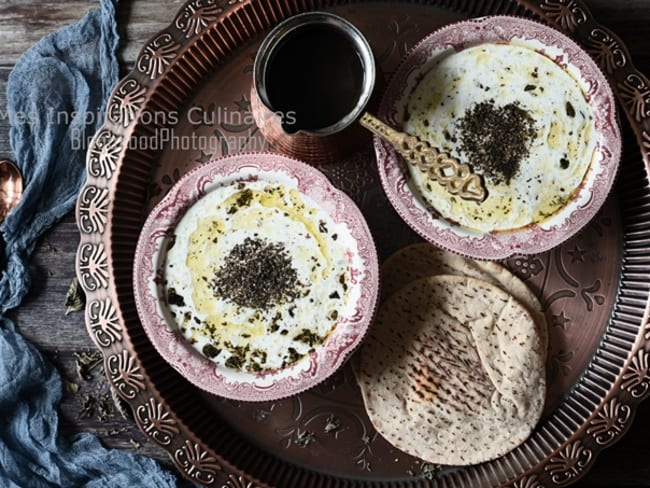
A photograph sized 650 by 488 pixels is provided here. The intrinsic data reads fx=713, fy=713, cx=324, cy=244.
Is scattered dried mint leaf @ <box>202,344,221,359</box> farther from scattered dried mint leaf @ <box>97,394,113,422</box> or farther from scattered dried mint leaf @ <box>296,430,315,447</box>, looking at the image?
scattered dried mint leaf @ <box>97,394,113,422</box>

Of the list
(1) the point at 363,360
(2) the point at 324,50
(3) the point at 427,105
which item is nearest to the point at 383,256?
(1) the point at 363,360

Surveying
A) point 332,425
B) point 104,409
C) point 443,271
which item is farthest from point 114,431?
point 443,271

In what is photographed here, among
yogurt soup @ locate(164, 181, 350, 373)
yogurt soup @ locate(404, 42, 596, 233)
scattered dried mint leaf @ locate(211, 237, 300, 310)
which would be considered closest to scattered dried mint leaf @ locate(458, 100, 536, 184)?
yogurt soup @ locate(404, 42, 596, 233)

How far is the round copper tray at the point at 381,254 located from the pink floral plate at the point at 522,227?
0.15m

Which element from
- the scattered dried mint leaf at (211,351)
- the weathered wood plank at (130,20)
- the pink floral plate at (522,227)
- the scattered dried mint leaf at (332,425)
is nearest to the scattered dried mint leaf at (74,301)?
the scattered dried mint leaf at (211,351)

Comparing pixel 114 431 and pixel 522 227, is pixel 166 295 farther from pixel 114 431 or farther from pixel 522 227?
pixel 522 227

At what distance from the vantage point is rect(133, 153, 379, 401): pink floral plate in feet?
5.51

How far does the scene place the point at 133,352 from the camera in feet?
6.01

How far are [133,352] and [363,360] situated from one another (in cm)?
59

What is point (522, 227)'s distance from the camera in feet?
5.60

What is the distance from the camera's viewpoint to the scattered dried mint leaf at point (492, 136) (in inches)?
67.1

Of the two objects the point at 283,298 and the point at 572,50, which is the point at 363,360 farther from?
the point at 572,50

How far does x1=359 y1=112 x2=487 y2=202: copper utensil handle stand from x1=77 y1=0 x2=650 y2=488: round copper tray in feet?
0.80

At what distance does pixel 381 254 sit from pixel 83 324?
89 cm
